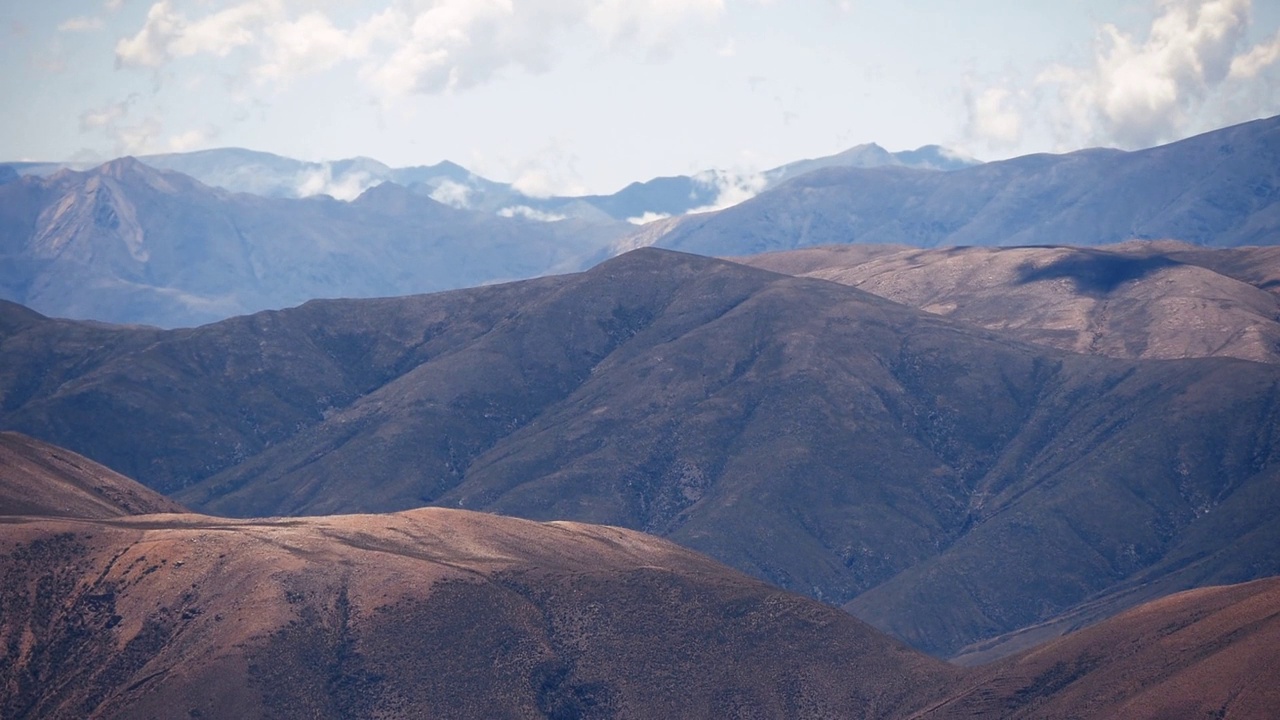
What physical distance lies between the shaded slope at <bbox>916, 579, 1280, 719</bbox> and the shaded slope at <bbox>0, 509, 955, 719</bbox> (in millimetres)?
10287

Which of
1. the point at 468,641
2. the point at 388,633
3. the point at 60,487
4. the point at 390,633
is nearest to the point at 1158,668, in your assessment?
the point at 468,641

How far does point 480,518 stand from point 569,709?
128ft

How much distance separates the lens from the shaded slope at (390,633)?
140 meters

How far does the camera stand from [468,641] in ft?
495

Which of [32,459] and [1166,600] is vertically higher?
[32,459]

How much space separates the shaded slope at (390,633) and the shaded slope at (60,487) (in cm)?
1207

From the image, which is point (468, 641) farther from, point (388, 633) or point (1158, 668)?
point (1158, 668)

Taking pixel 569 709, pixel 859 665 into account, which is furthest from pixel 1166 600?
pixel 569 709

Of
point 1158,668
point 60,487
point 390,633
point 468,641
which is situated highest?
point 60,487

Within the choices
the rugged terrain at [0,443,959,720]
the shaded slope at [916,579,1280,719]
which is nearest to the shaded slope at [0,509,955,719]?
the rugged terrain at [0,443,959,720]

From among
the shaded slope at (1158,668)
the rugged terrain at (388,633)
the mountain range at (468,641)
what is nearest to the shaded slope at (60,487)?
the mountain range at (468,641)

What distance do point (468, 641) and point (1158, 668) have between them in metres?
65.3

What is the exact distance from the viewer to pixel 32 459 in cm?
17975

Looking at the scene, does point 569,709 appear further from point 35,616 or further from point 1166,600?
point 1166,600
